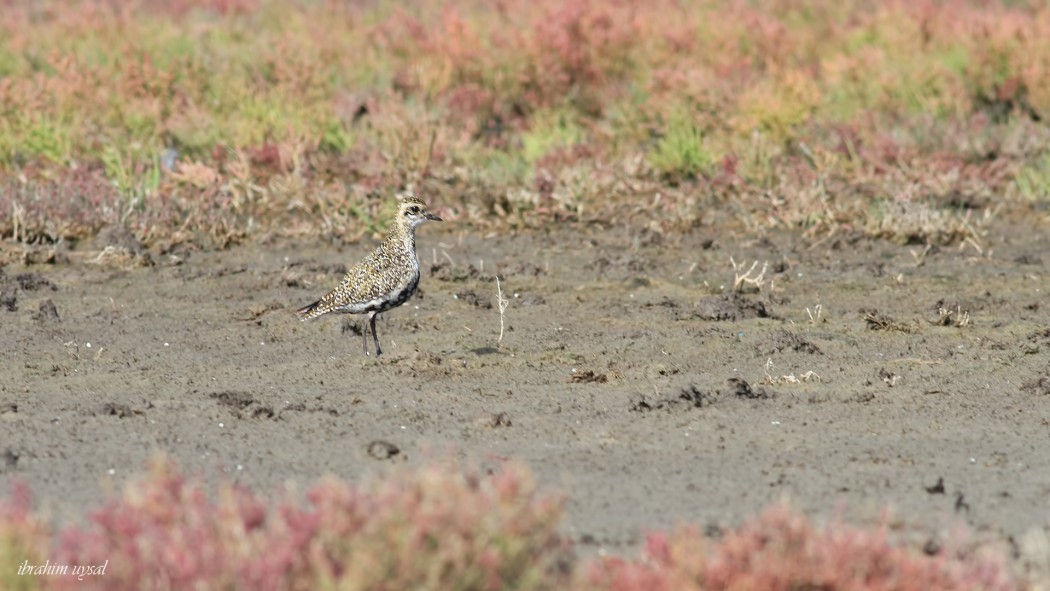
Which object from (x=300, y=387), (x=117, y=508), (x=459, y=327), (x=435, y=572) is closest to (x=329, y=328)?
(x=459, y=327)

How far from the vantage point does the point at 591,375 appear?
352 inches

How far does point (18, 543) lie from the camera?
179 inches

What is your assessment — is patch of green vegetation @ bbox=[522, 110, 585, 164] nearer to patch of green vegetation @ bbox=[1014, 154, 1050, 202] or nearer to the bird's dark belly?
patch of green vegetation @ bbox=[1014, 154, 1050, 202]

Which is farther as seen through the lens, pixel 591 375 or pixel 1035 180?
pixel 1035 180

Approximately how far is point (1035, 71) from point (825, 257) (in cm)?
434

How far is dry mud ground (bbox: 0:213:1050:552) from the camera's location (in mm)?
7047
